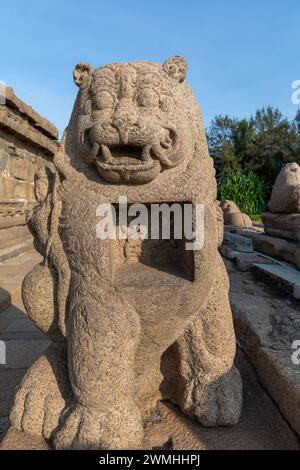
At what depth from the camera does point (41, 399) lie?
139cm

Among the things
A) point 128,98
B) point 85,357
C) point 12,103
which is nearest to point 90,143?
point 128,98

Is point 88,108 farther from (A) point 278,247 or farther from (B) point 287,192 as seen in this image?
(B) point 287,192

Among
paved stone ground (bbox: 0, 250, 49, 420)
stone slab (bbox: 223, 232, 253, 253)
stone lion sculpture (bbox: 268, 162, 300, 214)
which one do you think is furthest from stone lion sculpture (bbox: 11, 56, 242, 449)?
stone slab (bbox: 223, 232, 253, 253)

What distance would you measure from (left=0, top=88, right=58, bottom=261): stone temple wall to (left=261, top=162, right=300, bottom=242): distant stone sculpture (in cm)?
376

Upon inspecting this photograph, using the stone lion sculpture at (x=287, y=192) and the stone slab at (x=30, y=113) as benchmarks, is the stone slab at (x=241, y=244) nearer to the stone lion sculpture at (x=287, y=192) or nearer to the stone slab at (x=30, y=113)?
the stone lion sculpture at (x=287, y=192)

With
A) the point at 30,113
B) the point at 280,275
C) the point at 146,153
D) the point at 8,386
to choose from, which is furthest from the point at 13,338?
the point at 30,113

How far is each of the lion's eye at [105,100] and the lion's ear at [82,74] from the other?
0.13m

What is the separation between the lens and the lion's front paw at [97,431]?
4.05 feet

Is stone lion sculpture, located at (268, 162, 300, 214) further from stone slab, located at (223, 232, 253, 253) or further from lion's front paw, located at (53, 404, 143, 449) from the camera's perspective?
lion's front paw, located at (53, 404, 143, 449)

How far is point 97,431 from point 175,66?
1.42 m

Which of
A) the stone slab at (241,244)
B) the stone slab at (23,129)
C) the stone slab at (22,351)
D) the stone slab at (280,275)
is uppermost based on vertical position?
the stone slab at (23,129)

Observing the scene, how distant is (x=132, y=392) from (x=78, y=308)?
404 mm

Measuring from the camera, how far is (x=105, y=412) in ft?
4.18

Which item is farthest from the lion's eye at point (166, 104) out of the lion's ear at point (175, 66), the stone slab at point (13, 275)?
the stone slab at point (13, 275)
